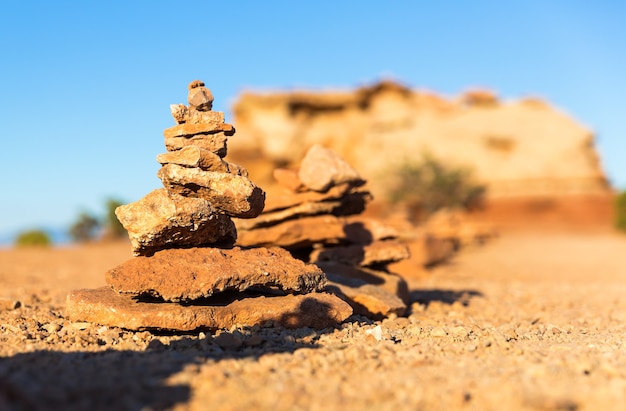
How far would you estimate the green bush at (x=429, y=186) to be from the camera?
109 feet

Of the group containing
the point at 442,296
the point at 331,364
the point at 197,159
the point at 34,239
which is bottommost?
the point at 331,364

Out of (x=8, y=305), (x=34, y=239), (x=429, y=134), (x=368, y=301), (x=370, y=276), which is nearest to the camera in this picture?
(x=368, y=301)

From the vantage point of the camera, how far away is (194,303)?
5.91 metres

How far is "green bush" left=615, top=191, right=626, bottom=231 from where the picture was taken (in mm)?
30422

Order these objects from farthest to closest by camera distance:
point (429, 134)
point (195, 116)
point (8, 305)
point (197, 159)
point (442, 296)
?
point (429, 134)
point (442, 296)
point (8, 305)
point (195, 116)
point (197, 159)

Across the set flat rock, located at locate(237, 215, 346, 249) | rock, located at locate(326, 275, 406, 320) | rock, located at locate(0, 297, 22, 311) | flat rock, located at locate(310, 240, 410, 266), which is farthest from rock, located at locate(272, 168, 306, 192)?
rock, located at locate(0, 297, 22, 311)

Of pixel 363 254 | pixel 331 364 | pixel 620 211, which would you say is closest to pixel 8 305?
pixel 363 254

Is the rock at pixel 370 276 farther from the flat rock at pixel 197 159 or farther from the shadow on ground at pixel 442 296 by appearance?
the flat rock at pixel 197 159

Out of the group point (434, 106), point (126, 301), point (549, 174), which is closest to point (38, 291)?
point (126, 301)

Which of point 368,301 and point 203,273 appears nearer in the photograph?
point 203,273

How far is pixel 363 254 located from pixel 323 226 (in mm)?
769

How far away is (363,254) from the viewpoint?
8.77m

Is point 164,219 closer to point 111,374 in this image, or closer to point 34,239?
point 111,374

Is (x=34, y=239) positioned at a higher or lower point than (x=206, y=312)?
higher
